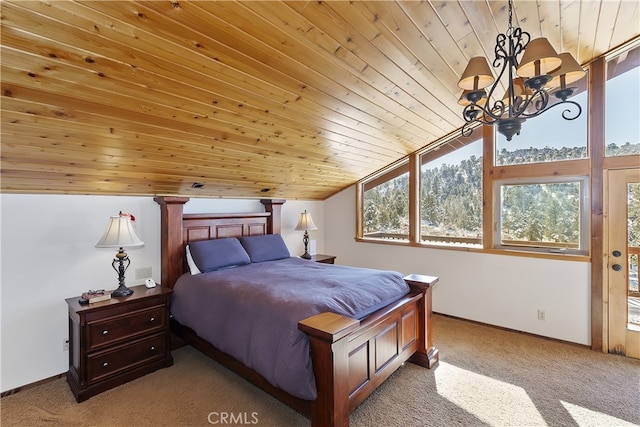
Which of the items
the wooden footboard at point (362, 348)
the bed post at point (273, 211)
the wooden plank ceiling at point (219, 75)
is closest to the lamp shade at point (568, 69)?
the wooden plank ceiling at point (219, 75)

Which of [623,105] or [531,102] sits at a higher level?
[623,105]

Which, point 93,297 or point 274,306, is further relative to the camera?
point 93,297

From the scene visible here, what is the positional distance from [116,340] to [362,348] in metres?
1.87

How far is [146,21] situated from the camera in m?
1.42

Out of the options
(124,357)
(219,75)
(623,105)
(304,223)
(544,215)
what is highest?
(623,105)

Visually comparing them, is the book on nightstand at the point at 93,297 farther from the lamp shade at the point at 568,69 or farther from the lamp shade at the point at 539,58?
the lamp shade at the point at 568,69

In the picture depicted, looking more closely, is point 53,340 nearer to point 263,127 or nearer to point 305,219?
point 263,127

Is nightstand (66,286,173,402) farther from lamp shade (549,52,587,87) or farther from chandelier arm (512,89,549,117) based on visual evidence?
lamp shade (549,52,587,87)

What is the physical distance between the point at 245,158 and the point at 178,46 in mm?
1410

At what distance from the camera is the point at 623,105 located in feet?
9.39

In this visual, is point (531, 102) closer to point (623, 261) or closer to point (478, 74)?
point (478, 74)

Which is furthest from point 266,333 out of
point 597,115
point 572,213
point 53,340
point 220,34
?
point 597,115

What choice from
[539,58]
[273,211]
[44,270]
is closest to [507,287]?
[539,58]

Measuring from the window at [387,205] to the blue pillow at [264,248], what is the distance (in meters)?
1.58
